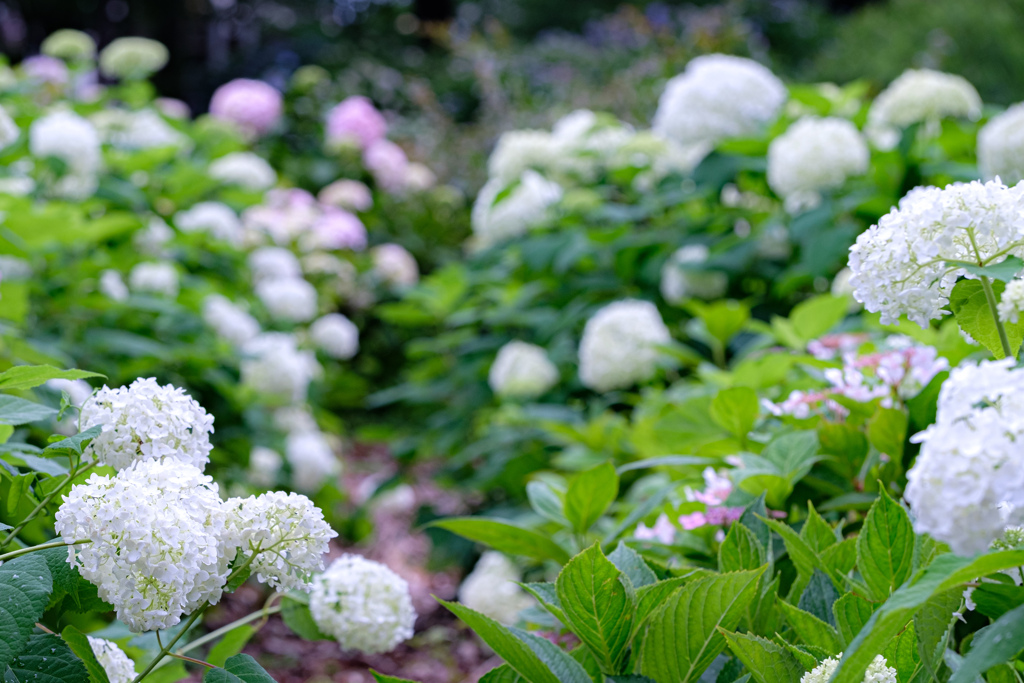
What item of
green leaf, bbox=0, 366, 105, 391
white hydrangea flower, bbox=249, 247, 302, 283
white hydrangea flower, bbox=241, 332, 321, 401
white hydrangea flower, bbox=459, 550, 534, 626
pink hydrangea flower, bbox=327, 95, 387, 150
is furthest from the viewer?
pink hydrangea flower, bbox=327, 95, 387, 150

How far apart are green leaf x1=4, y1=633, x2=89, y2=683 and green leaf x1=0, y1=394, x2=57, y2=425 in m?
0.20

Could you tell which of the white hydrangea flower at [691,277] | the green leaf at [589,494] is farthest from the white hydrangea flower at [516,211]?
the green leaf at [589,494]

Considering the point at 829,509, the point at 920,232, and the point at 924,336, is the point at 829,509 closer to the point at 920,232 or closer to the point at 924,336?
the point at 924,336

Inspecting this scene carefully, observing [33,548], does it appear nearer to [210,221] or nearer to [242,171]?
[210,221]

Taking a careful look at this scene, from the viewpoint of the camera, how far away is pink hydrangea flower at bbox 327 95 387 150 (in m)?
6.50

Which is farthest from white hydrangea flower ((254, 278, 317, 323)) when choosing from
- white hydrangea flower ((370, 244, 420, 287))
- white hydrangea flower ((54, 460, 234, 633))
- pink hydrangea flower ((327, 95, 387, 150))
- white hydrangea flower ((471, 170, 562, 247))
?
white hydrangea flower ((54, 460, 234, 633))

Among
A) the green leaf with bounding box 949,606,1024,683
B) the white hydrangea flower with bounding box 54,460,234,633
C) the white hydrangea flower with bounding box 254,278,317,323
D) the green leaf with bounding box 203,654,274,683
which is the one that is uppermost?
the green leaf with bounding box 949,606,1024,683

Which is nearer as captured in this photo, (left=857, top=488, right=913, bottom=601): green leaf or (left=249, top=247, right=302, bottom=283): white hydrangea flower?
(left=857, top=488, right=913, bottom=601): green leaf

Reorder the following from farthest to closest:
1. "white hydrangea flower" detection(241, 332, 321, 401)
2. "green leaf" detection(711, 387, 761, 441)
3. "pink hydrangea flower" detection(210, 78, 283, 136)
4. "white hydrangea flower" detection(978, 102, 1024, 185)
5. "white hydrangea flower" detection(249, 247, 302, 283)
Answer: "pink hydrangea flower" detection(210, 78, 283, 136), "white hydrangea flower" detection(249, 247, 302, 283), "white hydrangea flower" detection(241, 332, 321, 401), "white hydrangea flower" detection(978, 102, 1024, 185), "green leaf" detection(711, 387, 761, 441)

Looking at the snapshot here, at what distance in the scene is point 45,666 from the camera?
0.76 metres

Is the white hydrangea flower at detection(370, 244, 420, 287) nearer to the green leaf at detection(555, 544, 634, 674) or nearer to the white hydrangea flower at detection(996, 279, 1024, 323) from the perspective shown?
the green leaf at detection(555, 544, 634, 674)

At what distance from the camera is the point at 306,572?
32.5 inches

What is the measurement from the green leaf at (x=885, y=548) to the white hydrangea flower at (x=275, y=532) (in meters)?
0.46

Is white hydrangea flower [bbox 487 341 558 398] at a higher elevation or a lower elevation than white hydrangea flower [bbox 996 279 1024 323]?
lower
